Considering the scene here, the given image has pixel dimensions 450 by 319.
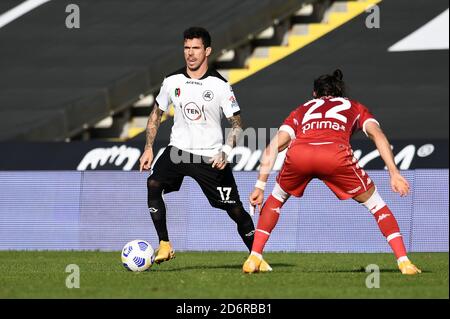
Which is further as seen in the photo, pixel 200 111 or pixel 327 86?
pixel 200 111

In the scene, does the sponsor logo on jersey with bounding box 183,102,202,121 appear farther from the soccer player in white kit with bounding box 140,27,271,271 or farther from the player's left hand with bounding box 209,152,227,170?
the player's left hand with bounding box 209,152,227,170

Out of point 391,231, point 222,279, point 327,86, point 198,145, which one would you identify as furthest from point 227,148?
point 391,231

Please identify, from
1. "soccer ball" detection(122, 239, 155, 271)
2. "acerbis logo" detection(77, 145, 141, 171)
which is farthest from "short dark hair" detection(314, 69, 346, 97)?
"acerbis logo" detection(77, 145, 141, 171)

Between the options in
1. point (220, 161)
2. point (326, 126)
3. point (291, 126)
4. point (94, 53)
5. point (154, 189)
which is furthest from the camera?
point (94, 53)

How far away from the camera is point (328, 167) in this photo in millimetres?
9367

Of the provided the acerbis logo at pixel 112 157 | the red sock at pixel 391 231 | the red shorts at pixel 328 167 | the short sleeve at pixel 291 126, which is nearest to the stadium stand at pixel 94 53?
the acerbis logo at pixel 112 157

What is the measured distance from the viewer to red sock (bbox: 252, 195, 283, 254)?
382 inches

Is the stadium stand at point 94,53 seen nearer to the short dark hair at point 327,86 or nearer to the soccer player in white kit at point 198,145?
the soccer player in white kit at point 198,145

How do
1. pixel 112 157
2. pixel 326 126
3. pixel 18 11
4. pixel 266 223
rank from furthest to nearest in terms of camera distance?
pixel 18 11 < pixel 112 157 < pixel 266 223 < pixel 326 126

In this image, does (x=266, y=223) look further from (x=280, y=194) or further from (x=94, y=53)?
(x=94, y=53)

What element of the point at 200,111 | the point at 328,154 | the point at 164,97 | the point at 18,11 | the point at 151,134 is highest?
the point at 18,11

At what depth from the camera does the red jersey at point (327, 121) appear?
9.45 meters

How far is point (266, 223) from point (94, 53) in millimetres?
12900

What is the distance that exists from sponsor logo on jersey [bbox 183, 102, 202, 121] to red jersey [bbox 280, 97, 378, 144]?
1.13 meters
